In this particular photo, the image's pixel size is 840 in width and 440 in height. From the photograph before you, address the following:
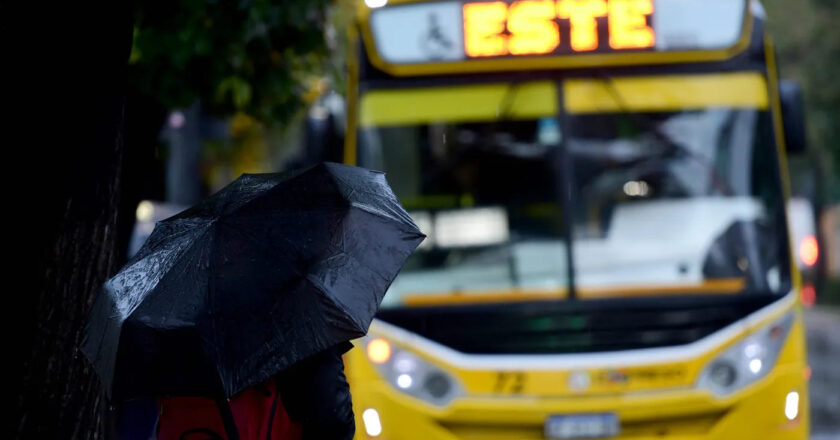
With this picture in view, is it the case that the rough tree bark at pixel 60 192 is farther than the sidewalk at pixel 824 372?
No

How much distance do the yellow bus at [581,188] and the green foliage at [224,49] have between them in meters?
0.47

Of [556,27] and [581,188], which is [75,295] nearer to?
[581,188]

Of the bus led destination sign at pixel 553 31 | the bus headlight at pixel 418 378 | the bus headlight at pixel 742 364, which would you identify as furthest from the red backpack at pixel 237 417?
the bus led destination sign at pixel 553 31

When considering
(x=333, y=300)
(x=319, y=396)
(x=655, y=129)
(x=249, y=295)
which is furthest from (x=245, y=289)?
(x=655, y=129)

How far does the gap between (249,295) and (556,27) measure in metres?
3.63

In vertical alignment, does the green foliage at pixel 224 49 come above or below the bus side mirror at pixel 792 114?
above

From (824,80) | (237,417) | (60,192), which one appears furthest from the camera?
(824,80)

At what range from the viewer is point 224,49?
6363 mm

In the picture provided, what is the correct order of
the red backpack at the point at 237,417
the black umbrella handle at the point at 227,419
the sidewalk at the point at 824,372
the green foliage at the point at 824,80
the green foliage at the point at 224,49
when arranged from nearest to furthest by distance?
1. the black umbrella handle at the point at 227,419
2. the red backpack at the point at 237,417
3. the green foliage at the point at 224,49
4. the sidewalk at the point at 824,372
5. the green foliage at the point at 824,80

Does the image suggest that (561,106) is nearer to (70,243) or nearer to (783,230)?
(783,230)

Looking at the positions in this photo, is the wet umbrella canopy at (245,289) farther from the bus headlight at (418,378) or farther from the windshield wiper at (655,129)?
the windshield wiper at (655,129)

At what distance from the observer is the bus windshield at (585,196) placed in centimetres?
638

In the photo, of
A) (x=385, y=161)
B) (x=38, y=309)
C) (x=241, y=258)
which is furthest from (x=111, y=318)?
(x=385, y=161)

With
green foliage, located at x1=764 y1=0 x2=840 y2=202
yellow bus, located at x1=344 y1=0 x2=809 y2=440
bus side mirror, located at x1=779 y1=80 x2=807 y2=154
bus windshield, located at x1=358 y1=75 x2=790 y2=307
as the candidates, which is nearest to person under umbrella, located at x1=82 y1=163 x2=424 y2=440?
yellow bus, located at x1=344 y1=0 x2=809 y2=440
